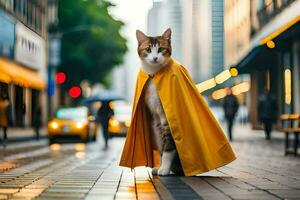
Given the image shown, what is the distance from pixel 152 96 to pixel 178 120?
0.46 meters

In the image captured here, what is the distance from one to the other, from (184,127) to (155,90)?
574 mm

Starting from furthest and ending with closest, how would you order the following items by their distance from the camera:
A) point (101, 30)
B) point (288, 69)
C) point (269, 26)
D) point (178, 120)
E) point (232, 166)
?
point (101, 30) → point (269, 26) → point (288, 69) → point (232, 166) → point (178, 120)

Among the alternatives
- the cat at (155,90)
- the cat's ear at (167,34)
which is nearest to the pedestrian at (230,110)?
the cat at (155,90)

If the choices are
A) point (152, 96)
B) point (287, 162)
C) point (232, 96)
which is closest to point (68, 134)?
point (232, 96)

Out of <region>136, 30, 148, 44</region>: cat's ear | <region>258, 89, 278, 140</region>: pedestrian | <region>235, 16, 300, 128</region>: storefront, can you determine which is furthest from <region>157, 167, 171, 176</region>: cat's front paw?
<region>258, 89, 278, 140</region>: pedestrian

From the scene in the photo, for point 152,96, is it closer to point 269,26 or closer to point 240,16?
point 269,26

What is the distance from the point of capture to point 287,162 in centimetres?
1106

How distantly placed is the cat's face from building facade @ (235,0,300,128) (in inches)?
442

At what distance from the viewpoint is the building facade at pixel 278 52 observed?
895 inches

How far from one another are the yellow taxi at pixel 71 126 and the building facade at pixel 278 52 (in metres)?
7.00

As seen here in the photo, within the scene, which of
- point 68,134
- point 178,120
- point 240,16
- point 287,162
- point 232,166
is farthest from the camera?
point 240,16

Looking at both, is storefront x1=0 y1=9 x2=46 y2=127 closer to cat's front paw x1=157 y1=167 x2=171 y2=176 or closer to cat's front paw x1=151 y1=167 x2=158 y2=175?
cat's front paw x1=151 y1=167 x2=158 y2=175

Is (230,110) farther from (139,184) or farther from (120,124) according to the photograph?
(139,184)

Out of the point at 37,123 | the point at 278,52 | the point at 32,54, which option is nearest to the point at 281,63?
the point at 278,52
